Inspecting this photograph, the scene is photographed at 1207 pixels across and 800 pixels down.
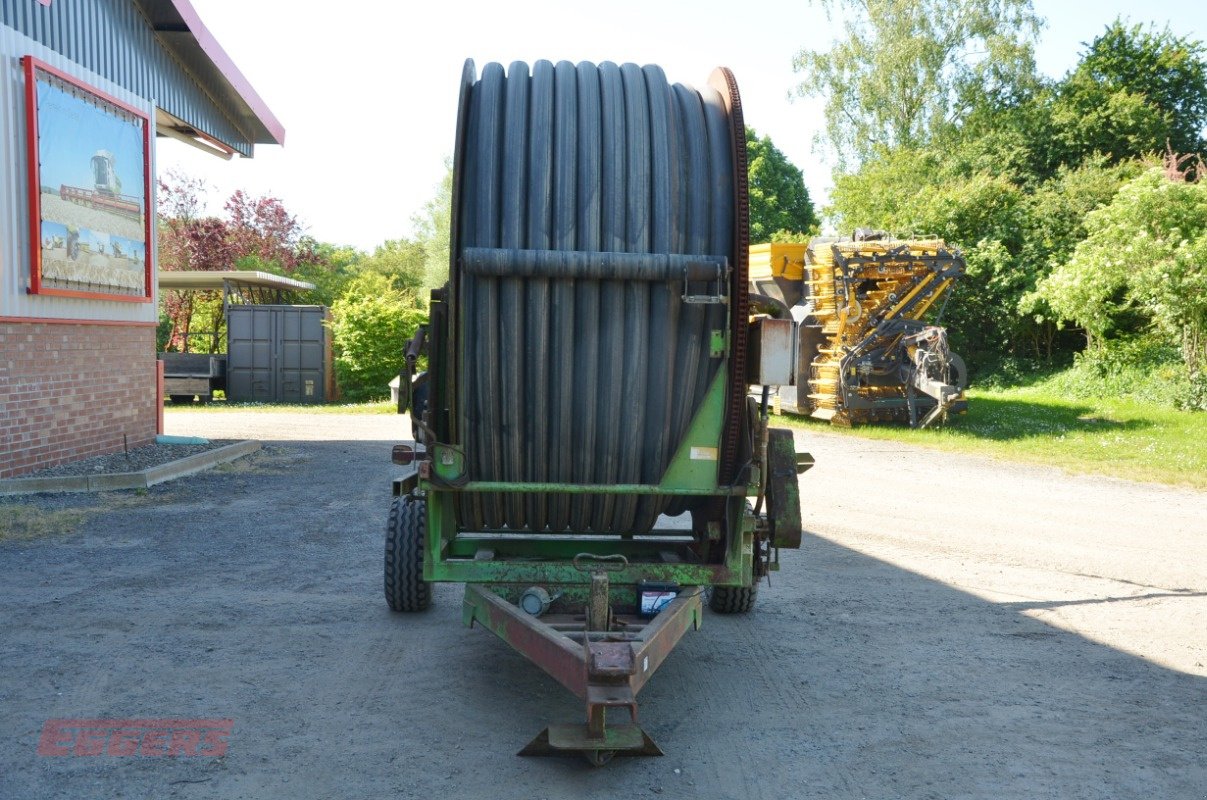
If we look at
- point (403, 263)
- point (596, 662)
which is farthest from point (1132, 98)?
point (403, 263)

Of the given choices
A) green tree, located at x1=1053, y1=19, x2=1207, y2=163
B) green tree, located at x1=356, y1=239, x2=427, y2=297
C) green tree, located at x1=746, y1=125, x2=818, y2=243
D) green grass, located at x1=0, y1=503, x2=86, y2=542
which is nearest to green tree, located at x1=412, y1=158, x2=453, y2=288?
green tree, located at x1=356, y1=239, x2=427, y2=297

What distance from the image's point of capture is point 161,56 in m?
15.7

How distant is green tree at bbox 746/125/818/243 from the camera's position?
5497 centimetres

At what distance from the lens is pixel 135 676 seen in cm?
570

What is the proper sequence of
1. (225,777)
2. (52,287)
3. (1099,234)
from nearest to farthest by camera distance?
(225,777) → (52,287) → (1099,234)

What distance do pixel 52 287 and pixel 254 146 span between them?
7.92 metres

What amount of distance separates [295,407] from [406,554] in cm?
1846

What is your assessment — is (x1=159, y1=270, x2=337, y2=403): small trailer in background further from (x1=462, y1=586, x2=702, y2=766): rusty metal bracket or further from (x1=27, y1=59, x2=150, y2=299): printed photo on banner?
(x1=462, y1=586, x2=702, y2=766): rusty metal bracket

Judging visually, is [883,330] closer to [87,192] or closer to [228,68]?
[228,68]

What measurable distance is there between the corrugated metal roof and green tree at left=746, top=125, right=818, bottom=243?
121 feet

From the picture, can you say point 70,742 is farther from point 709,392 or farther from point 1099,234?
point 1099,234

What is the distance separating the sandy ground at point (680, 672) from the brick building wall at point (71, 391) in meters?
1.82

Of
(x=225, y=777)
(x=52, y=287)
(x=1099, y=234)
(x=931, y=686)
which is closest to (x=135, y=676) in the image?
(x=225, y=777)

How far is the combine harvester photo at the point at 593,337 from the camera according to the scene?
5457 millimetres
